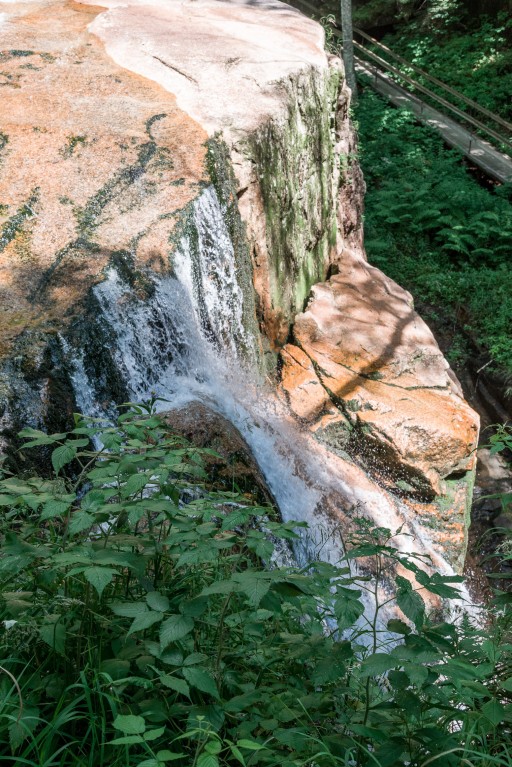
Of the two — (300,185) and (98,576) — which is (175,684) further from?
(300,185)

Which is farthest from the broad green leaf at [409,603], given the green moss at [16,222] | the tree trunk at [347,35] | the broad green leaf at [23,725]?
the tree trunk at [347,35]

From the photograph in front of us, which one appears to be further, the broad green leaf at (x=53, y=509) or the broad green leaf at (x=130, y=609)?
the broad green leaf at (x=53, y=509)

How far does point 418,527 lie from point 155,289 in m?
3.15

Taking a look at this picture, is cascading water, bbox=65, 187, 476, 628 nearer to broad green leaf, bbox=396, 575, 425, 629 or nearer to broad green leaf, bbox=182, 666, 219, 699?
broad green leaf, bbox=396, 575, 425, 629

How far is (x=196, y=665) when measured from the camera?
6.37ft

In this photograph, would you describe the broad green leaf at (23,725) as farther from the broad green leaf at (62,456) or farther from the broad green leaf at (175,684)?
the broad green leaf at (62,456)

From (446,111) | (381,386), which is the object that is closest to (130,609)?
(381,386)

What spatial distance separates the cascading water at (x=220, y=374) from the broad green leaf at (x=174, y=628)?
288cm

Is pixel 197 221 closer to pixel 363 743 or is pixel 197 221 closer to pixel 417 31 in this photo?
pixel 363 743

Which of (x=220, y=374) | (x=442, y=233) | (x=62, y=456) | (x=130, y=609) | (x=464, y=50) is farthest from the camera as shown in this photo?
(x=464, y=50)

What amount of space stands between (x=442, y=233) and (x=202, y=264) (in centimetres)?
801

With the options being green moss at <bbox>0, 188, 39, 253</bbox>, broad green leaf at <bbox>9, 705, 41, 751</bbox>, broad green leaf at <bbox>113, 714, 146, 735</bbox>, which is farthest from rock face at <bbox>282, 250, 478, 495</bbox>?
broad green leaf at <bbox>113, 714, 146, 735</bbox>

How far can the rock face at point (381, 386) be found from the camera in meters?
6.43

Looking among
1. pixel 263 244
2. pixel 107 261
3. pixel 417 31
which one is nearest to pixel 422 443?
pixel 263 244
